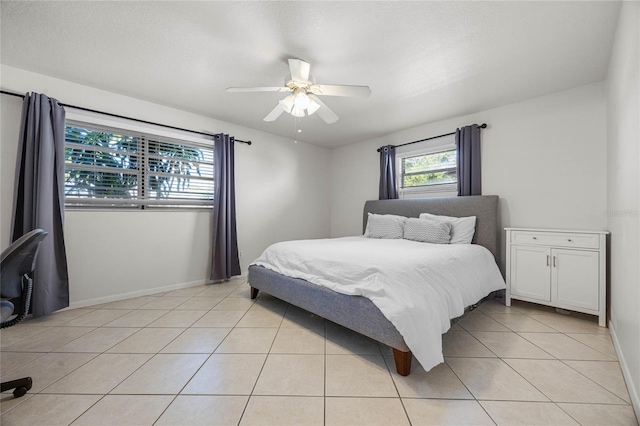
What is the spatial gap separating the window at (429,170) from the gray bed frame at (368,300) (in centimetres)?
34

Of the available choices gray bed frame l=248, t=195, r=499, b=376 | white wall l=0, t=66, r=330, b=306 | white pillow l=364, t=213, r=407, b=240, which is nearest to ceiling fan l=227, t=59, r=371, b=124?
gray bed frame l=248, t=195, r=499, b=376

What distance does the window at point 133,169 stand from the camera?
2619 mm

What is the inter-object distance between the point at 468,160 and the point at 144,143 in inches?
163

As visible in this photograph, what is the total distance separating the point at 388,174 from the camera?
4.06 meters

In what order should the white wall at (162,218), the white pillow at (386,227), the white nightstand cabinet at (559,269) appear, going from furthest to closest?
the white pillow at (386,227)
the white wall at (162,218)
the white nightstand cabinet at (559,269)

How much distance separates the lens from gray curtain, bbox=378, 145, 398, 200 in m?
4.02

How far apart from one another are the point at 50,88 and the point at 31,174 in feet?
2.97

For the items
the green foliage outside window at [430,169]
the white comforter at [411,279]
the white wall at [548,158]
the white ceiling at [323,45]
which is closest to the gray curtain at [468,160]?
the white wall at [548,158]

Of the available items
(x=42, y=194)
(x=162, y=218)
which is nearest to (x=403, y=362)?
(x=162, y=218)

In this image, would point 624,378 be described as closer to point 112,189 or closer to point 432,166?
point 432,166

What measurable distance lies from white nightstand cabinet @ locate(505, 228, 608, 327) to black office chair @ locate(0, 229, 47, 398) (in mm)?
3904

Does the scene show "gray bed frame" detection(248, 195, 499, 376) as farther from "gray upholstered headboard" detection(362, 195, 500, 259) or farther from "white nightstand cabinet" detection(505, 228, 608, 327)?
"white nightstand cabinet" detection(505, 228, 608, 327)

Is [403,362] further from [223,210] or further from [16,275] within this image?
[223,210]

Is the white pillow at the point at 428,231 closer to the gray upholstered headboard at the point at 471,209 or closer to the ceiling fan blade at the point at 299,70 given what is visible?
the gray upholstered headboard at the point at 471,209
